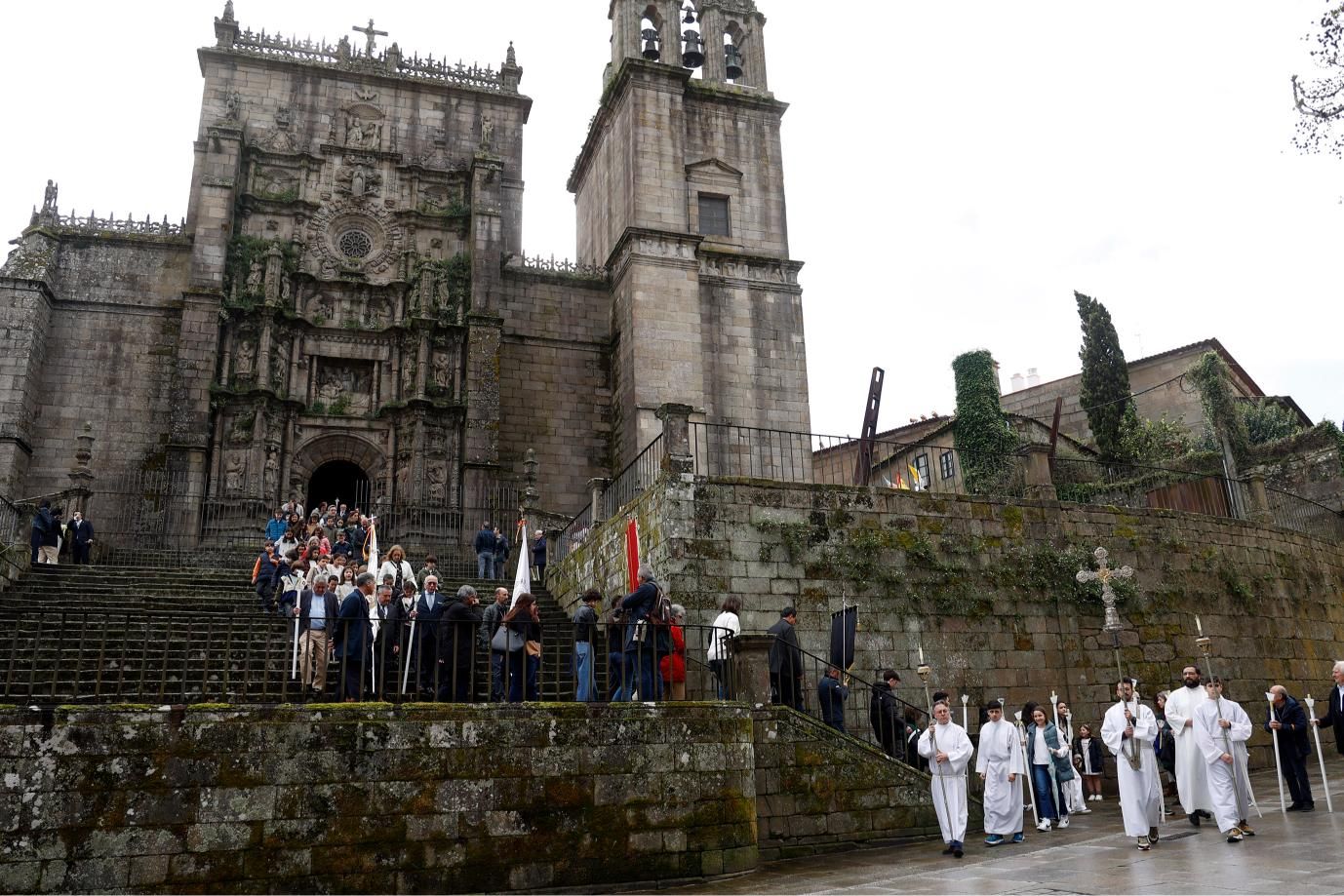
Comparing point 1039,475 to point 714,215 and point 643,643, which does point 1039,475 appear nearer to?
point 643,643

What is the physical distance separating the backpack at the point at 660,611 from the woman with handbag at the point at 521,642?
3.97ft

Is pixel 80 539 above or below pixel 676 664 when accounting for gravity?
above

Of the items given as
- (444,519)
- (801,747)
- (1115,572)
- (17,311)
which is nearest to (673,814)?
(801,747)

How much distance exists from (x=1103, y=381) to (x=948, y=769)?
25.2m

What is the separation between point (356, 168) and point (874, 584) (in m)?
18.1

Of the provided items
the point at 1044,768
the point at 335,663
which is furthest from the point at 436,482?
the point at 1044,768

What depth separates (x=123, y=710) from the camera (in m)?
7.64

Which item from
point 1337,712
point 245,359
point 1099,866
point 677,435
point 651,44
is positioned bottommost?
point 1099,866

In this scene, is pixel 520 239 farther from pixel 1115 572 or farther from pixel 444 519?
pixel 1115 572

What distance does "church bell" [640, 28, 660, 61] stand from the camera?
84.1ft

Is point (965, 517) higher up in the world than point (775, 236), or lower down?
lower down

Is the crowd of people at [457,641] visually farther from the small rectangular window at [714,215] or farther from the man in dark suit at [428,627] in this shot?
the small rectangular window at [714,215]

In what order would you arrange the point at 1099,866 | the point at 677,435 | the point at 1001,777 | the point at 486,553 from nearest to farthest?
the point at 1099,866 < the point at 1001,777 < the point at 677,435 < the point at 486,553

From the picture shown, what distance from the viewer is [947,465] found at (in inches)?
1291
